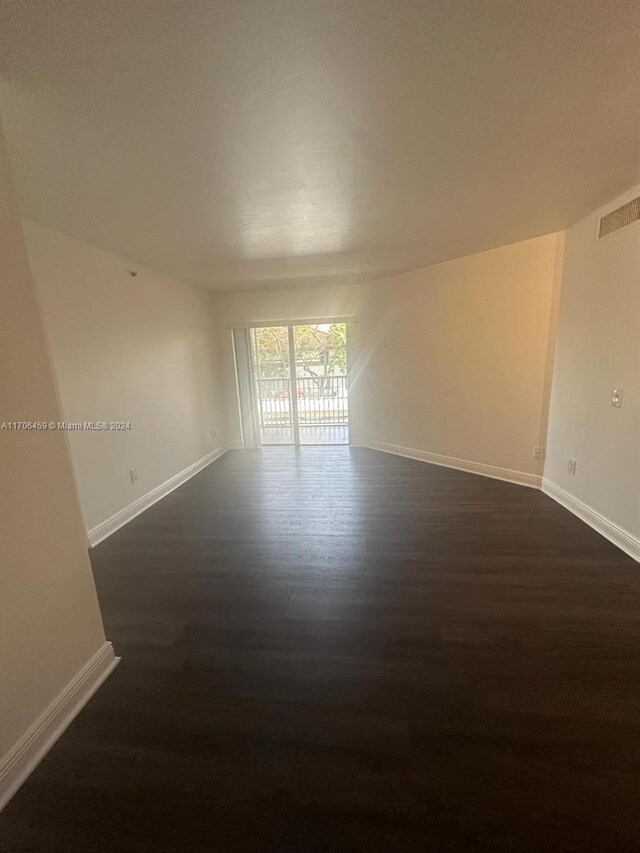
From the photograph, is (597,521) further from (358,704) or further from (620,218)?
(358,704)

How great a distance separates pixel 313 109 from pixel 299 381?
455cm

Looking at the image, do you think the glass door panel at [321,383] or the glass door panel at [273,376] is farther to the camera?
the glass door panel at [321,383]

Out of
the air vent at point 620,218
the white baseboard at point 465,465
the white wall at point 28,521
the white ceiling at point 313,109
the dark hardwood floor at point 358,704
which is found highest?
the white ceiling at point 313,109

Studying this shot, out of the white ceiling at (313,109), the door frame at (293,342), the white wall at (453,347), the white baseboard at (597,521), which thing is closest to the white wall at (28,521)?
the white ceiling at (313,109)

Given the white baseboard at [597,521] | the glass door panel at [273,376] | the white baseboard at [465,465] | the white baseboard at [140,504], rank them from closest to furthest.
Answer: the white baseboard at [597,521]
the white baseboard at [140,504]
the white baseboard at [465,465]
the glass door panel at [273,376]

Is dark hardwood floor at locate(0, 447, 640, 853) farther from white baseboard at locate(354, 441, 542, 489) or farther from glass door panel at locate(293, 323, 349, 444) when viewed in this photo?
glass door panel at locate(293, 323, 349, 444)

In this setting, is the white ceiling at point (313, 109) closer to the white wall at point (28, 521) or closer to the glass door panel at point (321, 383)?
the white wall at point (28, 521)

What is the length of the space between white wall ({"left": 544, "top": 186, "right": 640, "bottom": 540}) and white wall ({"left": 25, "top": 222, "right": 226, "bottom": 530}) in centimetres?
386

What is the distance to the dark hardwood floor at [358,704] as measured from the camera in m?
1.04

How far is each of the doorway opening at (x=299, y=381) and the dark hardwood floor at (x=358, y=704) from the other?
331 cm

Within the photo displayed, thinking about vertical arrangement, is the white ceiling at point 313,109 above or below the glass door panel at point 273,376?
above

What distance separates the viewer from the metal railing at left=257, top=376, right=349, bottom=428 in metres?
5.70

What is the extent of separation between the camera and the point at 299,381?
19.2 ft

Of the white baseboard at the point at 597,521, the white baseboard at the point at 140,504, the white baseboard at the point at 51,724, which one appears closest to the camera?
the white baseboard at the point at 51,724
